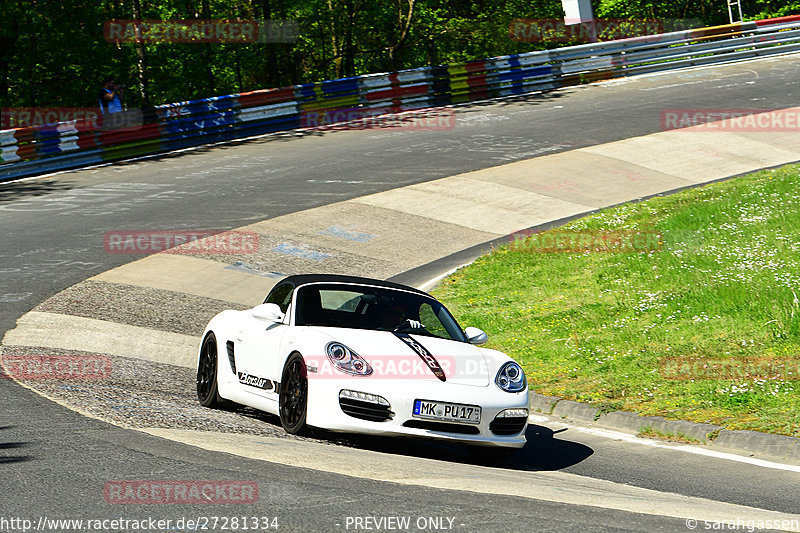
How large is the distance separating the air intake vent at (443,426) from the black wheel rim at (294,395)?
87 cm

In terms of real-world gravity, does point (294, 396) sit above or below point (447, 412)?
above

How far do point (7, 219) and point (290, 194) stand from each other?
529 centimetres

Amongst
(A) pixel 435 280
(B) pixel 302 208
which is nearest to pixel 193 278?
(A) pixel 435 280

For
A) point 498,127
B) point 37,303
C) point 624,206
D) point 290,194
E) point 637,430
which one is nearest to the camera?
point 637,430

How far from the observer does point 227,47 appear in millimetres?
Result: 36219

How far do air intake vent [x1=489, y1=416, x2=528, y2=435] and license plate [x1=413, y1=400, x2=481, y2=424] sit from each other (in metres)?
0.17

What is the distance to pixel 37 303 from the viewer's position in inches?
520

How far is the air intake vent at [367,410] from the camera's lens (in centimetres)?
762

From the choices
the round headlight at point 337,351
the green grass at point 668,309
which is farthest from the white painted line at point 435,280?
the round headlight at point 337,351

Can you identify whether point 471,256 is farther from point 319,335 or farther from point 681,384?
point 319,335

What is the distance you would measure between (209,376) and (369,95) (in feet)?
63.7

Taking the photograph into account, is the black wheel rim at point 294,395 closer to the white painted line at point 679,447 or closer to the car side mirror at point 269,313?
the car side mirror at point 269,313

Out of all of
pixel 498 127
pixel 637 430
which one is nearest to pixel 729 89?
pixel 498 127

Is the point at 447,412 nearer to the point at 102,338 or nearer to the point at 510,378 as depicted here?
the point at 510,378
